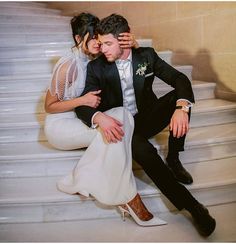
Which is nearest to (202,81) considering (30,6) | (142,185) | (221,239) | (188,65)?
(188,65)

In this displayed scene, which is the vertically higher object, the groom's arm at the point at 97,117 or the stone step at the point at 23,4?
the stone step at the point at 23,4

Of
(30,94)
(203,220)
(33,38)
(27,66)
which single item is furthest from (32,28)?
(203,220)

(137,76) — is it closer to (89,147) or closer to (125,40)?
(125,40)

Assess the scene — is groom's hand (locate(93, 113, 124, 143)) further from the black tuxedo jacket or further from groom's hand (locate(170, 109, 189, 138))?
groom's hand (locate(170, 109, 189, 138))

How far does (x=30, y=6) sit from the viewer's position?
5.05m

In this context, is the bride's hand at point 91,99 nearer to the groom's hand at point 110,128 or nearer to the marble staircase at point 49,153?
the groom's hand at point 110,128

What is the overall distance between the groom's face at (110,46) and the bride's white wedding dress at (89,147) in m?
0.24

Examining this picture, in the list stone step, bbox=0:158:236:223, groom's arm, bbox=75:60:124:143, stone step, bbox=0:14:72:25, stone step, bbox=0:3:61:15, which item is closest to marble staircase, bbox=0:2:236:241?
stone step, bbox=0:158:236:223

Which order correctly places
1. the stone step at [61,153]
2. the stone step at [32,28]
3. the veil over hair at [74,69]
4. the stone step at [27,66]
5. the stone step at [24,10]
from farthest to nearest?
1. the stone step at [24,10]
2. the stone step at [32,28]
3. the stone step at [27,66]
4. the stone step at [61,153]
5. the veil over hair at [74,69]

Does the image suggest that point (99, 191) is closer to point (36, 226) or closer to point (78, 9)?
point (36, 226)

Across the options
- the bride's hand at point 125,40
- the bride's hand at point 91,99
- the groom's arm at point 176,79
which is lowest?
the bride's hand at point 91,99

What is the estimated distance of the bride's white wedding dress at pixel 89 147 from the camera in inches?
76.0

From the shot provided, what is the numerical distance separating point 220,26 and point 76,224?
2.31 m

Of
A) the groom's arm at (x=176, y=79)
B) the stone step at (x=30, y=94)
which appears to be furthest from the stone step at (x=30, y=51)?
the groom's arm at (x=176, y=79)
